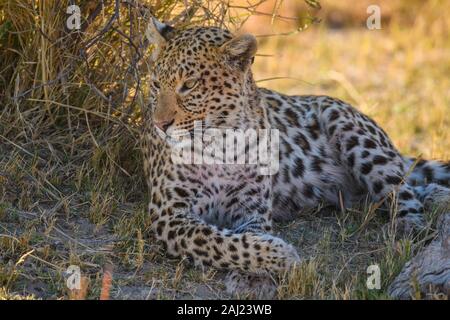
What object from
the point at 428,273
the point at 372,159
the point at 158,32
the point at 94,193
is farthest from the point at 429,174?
the point at 94,193

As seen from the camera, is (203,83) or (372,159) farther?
(372,159)

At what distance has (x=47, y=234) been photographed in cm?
712

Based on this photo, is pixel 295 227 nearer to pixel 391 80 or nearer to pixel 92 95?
pixel 92 95

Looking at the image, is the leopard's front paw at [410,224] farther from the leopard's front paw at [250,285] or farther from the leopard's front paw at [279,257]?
the leopard's front paw at [250,285]

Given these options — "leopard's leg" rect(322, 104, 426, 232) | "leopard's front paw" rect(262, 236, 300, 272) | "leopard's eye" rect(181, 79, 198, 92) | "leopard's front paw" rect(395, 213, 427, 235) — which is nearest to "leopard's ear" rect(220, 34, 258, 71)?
"leopard's eye" rect(181, 79, 198, 92)

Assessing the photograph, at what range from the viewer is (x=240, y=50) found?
7055 mm

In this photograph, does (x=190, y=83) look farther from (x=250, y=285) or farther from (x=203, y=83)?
(x=250, y=285)

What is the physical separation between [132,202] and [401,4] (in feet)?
33.3

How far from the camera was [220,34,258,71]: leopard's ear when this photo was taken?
276 inches

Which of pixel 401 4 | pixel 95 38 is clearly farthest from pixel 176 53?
pixel 401 4

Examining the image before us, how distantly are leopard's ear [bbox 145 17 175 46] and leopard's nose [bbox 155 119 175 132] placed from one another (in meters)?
0.82

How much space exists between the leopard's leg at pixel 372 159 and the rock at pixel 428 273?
1289 millimetres

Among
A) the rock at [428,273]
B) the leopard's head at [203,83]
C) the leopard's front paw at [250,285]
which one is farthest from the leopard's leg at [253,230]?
the rock at [428,273]

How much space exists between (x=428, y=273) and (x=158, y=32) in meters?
2.86
